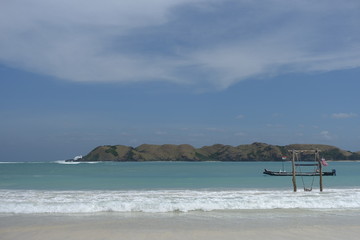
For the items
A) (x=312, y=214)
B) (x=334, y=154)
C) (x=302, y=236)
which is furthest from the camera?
(x=334, y=154)

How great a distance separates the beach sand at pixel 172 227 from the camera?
419 inches

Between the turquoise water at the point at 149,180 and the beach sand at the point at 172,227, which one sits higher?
the beach sand at the point at 172,227

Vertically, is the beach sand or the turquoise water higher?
the beach sand

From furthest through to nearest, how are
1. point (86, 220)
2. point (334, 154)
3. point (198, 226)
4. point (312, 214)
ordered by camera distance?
1. point (334, 154)
2. point (312, 214)
3. point (86, 220)
4. point (198, 226)

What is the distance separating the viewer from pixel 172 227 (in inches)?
469

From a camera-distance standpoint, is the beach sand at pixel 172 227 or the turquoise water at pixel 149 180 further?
the turquoise water at pixel 149 180

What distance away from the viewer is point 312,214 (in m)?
14.4

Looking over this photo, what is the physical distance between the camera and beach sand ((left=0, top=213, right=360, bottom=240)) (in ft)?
34.9

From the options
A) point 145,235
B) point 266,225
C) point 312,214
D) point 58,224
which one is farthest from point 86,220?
point 312,214

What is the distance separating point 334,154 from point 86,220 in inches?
A: 7913

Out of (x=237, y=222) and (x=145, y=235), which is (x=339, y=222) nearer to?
(x=237, y=222)

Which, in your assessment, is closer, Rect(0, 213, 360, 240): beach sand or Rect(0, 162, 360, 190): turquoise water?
Rect(0, 213, 360, 240): beach sand

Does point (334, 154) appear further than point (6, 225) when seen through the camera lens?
Yes

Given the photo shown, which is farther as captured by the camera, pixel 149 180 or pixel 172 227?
pixel 149 180
